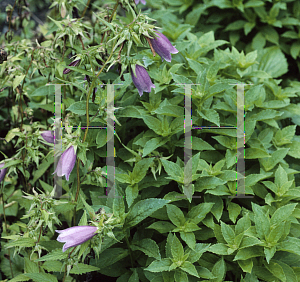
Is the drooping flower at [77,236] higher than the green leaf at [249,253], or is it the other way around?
the drooping flower at [77,236]

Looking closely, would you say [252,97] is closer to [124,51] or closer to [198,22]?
[124,51]

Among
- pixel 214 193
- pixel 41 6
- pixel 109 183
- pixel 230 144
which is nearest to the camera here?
pixel 214 193

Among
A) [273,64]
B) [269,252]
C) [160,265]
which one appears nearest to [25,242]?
[160,265]

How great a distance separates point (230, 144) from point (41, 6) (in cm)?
528

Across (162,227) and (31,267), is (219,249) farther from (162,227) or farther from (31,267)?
(31,267)

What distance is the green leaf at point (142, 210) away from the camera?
1.58 meters

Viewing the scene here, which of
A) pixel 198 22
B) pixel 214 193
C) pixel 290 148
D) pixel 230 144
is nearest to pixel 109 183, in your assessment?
pixel 214 193

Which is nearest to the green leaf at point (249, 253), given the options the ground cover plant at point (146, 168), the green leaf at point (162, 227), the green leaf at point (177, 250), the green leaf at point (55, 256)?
the ground cover plant at point (146, 168)

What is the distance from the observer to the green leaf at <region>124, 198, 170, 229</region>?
5.19 ft

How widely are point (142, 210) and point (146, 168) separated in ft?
0.81

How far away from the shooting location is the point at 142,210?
1.62m

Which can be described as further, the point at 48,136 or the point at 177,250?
the point at 48,136

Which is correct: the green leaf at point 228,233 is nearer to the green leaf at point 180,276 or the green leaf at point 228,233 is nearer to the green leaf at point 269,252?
the green leaf at point 269,252

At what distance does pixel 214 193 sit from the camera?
1.76 metres
